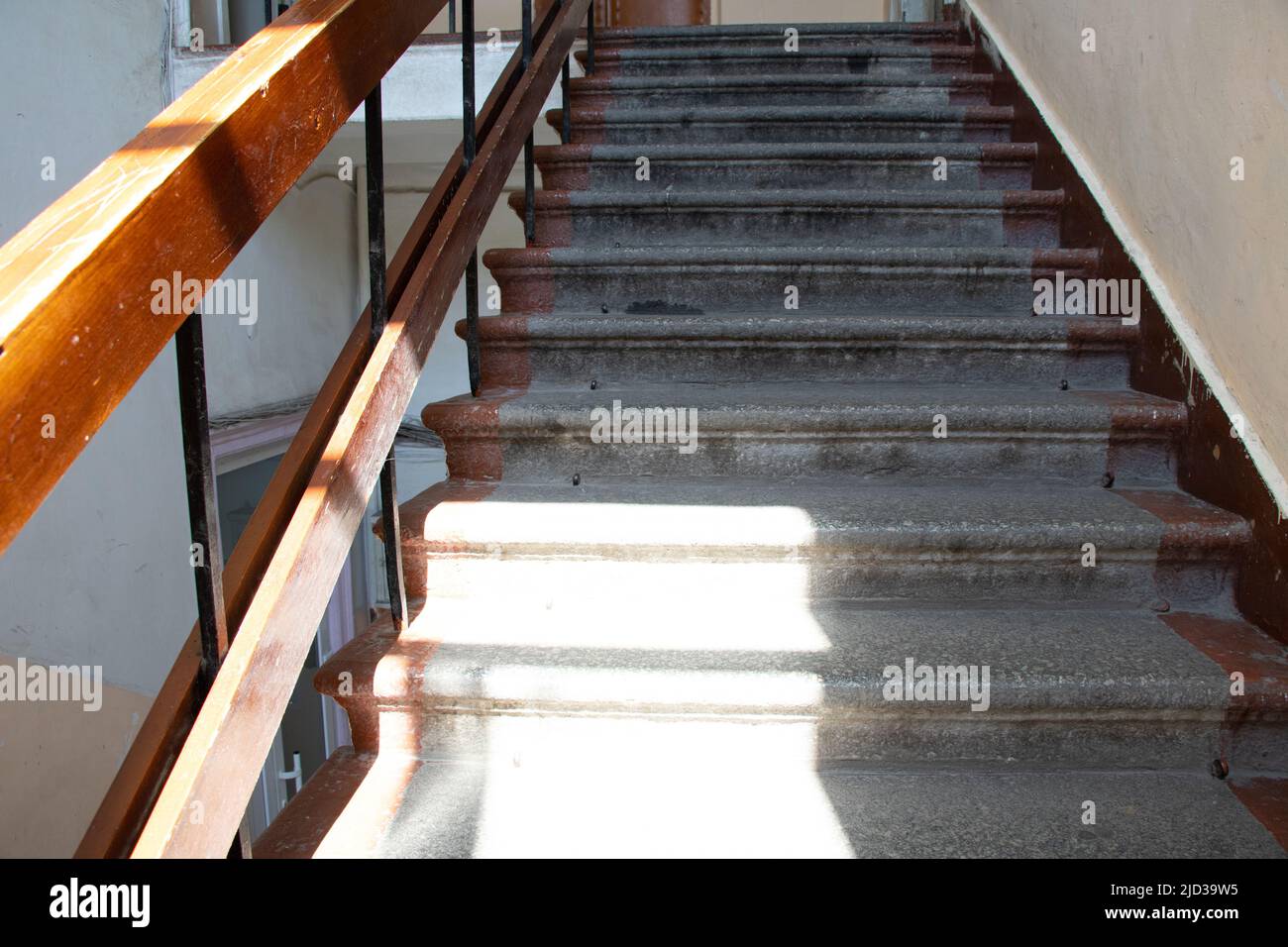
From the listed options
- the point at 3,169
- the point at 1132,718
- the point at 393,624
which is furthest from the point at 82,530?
the point at 1132,718

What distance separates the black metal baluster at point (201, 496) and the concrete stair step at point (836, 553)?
606 millimetres

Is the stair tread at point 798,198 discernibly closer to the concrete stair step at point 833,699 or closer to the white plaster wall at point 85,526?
the concrete stair step at point 833,699

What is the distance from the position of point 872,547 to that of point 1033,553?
25 cm

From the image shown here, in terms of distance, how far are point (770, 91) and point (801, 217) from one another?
0.71 meters

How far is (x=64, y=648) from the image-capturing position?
304cm

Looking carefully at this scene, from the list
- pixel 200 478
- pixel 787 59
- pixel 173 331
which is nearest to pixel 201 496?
pixel 200 478

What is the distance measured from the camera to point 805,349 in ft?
6.23

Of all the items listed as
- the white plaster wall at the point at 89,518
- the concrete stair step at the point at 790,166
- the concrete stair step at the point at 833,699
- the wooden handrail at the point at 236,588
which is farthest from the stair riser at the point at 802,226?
the white plaster wall at the point at 89,518

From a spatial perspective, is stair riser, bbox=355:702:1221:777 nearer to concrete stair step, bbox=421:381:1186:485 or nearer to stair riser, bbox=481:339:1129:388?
concrete stair step, bbox=421:381:1186:485

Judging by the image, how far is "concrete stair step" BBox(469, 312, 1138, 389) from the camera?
72.7 inches

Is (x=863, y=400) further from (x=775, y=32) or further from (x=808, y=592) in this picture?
(x=775, y=32)

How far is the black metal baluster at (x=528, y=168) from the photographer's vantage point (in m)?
2.02

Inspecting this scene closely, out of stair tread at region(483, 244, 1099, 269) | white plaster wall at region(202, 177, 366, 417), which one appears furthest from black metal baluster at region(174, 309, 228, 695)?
white plaster wall at region(202, 177, 366, 417)
